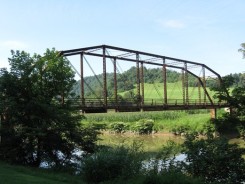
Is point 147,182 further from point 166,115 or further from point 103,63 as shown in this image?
point 166,115

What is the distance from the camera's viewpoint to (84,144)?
63.8 ft

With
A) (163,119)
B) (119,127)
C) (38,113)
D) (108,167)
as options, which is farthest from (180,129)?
(108,167)

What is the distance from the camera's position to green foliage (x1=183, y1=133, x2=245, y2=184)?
38.5 feet

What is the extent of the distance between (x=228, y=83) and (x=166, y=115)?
5672cm

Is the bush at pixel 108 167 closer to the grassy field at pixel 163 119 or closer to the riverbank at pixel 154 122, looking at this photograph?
the grassy field at pixel 163 119

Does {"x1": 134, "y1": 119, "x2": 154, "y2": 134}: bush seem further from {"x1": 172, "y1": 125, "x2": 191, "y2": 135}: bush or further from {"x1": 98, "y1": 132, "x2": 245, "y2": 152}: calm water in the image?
{"x1": 172, "y1": 125, "x2": 191, "y2": 135}: bush

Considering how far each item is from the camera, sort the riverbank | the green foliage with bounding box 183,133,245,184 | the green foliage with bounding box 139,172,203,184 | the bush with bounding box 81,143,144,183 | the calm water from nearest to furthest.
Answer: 1. the green foliage with bounding box 139,172,203,184
2. the green foliage with bounding box 183,133,245,184
3. the bush with bounding box 81,143,144,183
4. the calm water
5. the riverbank

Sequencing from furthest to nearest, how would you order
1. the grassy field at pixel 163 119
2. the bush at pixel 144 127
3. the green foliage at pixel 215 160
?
1. the bush at pixel 144 127
2. the grassy field at pixel 163 119
3. the green foliage at pixel 215 160

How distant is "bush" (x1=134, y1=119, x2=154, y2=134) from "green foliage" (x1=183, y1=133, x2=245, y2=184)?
156 ft

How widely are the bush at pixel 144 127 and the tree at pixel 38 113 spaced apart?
41.5 m

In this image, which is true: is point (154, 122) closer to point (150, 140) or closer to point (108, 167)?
point (150, 140)

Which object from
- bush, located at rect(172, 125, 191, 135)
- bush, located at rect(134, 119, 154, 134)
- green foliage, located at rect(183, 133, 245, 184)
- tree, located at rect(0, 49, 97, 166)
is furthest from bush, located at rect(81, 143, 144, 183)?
bush, located at rect(134, 119, 154, 134)

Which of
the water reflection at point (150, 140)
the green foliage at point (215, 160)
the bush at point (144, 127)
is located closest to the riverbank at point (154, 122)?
the bush at point (144, 127)

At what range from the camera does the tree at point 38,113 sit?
60.0 ft
